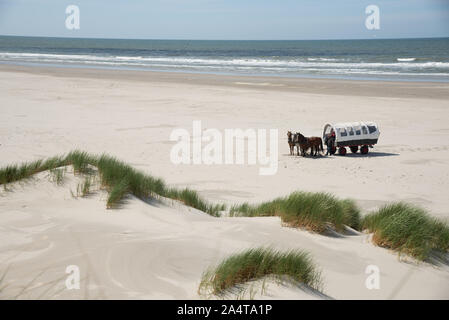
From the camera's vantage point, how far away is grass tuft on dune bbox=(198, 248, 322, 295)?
3.91 meters

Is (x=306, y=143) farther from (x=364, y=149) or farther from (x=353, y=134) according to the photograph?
(x=364, y=149)

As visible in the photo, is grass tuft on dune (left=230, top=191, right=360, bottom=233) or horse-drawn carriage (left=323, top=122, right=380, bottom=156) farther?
horse-drawn carriage (left=323, top=122, right=380, bottom=156)

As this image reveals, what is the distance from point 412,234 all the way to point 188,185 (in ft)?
16.6

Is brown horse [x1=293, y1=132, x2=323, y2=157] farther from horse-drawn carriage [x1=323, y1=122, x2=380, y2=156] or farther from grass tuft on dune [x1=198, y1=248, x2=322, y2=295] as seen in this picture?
grass tuft on dune [x1=198, y1=248, x2=322, y2=295]

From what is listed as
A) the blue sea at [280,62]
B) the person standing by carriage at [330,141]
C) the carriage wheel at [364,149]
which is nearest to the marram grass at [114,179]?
the person standing by carriage at [330,141]

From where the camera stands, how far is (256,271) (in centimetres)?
412

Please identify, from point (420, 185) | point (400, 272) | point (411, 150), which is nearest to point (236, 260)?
point (400, 272)

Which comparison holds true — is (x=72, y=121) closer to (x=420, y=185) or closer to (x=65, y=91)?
(x=65, y=91)

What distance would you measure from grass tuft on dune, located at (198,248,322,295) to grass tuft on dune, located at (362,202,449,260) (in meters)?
1.62

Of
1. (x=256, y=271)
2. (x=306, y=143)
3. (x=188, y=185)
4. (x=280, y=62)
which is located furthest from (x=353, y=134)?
(x=280, y=62)

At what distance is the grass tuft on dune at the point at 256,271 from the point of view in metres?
3.91

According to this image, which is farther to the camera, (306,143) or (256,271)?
(306,143)

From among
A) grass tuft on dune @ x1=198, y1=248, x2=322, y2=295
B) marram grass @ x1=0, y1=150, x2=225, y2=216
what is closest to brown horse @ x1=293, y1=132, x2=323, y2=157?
marram grass @ x1=0, y1=150, x2=225, y2=216

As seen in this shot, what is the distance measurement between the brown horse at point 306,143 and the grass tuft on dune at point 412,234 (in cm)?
634
